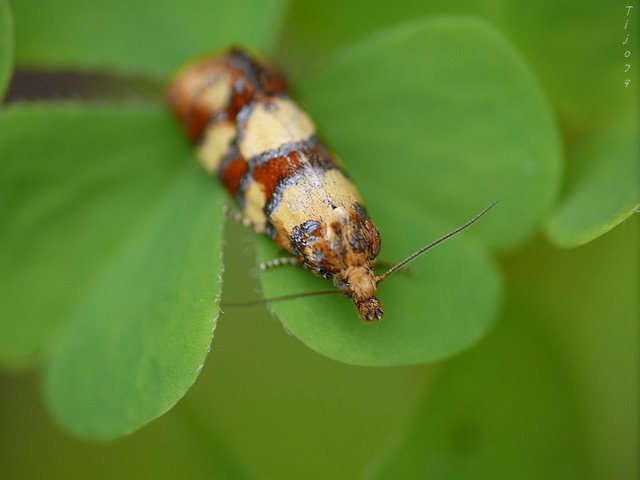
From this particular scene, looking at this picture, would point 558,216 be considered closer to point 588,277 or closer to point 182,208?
point 588,277

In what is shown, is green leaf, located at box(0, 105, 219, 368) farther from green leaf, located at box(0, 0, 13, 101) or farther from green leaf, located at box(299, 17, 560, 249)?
green leaf, located at box(299, 17, 560, 249)

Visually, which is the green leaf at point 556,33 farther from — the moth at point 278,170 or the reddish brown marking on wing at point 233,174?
the reddish brown marking on wing at point 233,174

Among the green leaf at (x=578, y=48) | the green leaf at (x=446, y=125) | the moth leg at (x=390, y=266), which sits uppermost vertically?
the green leaf at (x=578, y=48)

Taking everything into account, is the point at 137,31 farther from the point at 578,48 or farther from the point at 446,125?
the point at 578,48

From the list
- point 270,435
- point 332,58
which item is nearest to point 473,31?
point 332,58

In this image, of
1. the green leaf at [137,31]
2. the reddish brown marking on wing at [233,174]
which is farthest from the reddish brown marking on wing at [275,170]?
the green leaf at [137,31]

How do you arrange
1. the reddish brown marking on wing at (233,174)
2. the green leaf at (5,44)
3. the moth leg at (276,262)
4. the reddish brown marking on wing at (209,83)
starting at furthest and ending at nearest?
the reddish brown marking on wing at (209,83) → the reddish brown marking on wing at (233,174) → the green leaf at (5,44) → the moth leg at (276,262)
